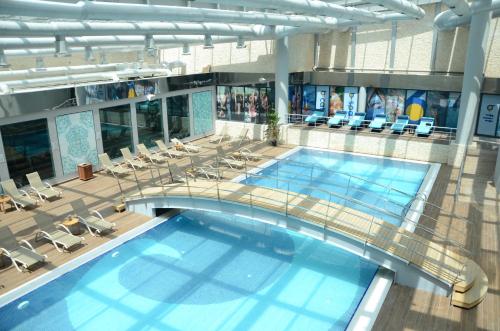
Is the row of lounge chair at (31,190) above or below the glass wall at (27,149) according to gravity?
below

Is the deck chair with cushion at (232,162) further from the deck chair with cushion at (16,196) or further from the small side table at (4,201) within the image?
the small side table at (4,201)

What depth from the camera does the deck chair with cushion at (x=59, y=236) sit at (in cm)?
929

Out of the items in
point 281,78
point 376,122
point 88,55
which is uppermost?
point 88,55

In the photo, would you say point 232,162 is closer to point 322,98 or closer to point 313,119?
point 313,119

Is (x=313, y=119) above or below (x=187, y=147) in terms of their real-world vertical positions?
above

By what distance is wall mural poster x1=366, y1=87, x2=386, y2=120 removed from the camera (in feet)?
65.1

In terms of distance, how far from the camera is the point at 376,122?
1838 centimetres

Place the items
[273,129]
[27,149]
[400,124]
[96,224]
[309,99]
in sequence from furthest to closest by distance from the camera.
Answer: [309,99], [273,129], [400,124], [27,149], [96,224]

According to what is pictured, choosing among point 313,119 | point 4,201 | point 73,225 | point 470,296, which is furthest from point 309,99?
point 470,296

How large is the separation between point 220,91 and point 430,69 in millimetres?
10020

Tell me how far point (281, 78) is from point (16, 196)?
39.0ft

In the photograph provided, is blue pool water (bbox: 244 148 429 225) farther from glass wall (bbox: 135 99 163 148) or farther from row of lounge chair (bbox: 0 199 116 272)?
glass wall (bbox: 135 99 163 148)

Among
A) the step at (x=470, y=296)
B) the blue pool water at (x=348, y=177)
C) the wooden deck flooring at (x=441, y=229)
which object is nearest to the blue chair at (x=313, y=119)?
the blue pool water at (x=348, y=177)

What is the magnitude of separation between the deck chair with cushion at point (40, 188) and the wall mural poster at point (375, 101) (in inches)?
584
